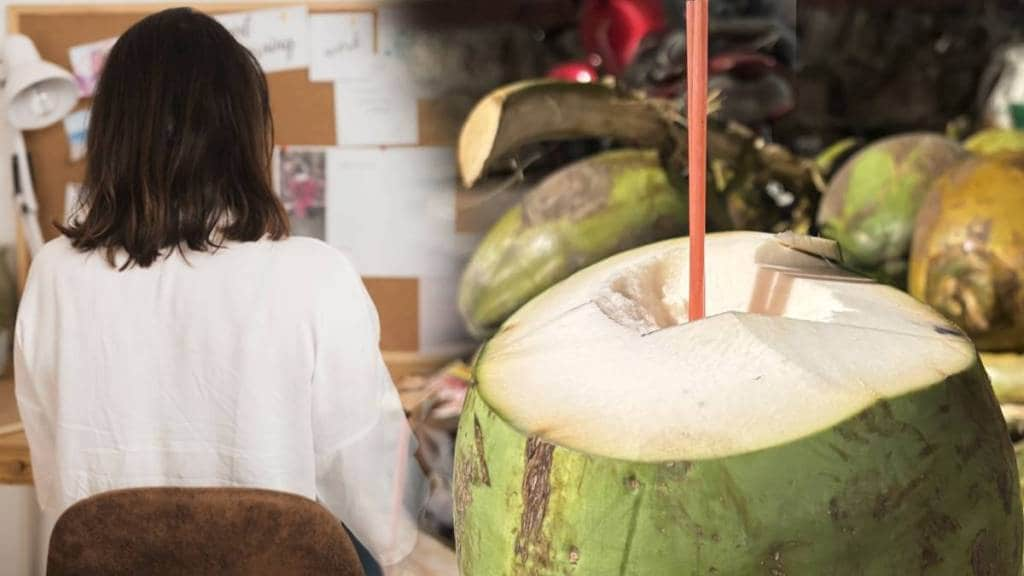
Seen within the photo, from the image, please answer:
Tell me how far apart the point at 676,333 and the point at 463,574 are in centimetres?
9

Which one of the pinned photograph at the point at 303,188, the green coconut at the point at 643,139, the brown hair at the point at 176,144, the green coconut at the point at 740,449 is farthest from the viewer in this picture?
the pinned photograph at the point at 303,188

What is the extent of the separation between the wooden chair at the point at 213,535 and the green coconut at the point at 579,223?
145 mm

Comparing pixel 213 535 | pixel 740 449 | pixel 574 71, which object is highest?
pixel 574 71

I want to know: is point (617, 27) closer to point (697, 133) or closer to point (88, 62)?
point (88, 62)

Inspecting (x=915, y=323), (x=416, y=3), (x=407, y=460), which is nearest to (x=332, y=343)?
(x=407, y=460)

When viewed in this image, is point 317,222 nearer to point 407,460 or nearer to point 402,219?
point 402,219

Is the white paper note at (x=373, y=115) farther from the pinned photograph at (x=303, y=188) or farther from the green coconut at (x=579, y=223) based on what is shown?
the green coconut at (x=579, y=223)

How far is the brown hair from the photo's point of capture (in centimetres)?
54

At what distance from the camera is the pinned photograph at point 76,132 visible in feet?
2.13

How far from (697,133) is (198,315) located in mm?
342

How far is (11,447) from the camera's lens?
0.61 meters

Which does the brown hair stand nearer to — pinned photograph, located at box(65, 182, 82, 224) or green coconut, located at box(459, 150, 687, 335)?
pinned photograph, located at box(65, 182, 82, 224)

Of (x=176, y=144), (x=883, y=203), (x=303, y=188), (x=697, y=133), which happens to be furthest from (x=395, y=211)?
(x=697, y=133)

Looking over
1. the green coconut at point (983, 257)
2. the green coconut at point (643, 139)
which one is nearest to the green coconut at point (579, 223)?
the green coconut at point (643, 139)
